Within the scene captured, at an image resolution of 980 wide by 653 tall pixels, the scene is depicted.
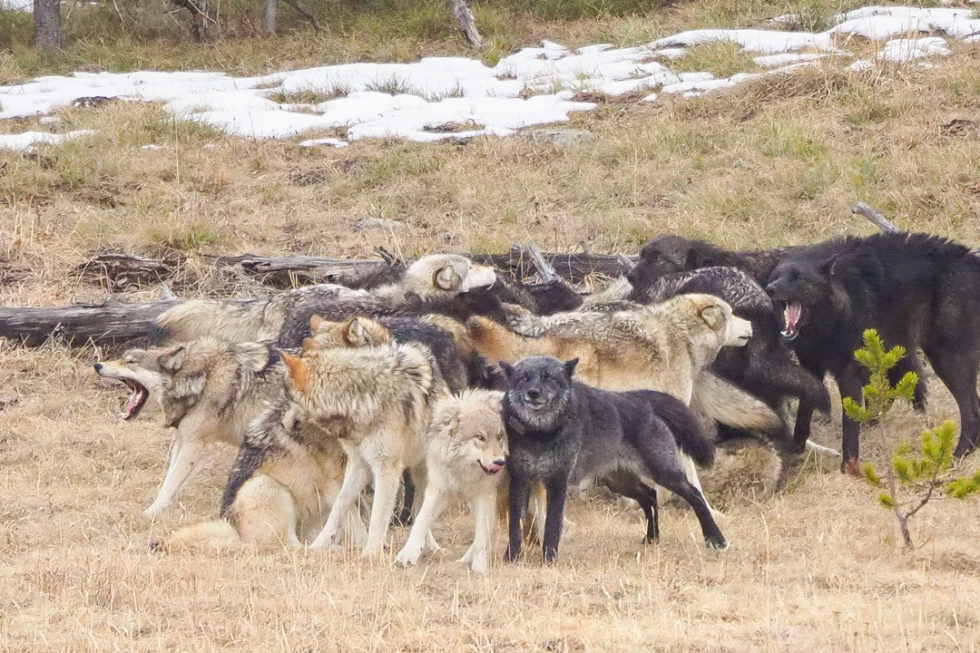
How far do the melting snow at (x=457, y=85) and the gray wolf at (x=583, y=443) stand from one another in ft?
35.2

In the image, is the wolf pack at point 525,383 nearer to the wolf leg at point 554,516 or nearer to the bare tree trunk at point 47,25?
the wolf leg at point 554,516

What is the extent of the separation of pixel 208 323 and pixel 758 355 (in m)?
4.33

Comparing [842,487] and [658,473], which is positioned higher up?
[658,473]

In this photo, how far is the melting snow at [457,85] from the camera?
18562mm

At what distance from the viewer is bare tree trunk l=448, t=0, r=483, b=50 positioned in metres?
22.3

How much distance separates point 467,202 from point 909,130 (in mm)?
5605

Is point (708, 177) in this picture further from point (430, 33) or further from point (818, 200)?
point (430, 33)

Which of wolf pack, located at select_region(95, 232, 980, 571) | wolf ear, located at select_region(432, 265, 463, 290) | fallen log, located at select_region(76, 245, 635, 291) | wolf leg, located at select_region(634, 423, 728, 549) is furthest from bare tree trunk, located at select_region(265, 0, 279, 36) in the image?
wolf leg, located at select_region(634, 423, 728, 549)

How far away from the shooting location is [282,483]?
7855mm

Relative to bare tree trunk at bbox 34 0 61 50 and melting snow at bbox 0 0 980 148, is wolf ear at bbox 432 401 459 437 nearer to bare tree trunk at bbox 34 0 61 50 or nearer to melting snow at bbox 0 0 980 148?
melting snow at bbox 0 0 980 148

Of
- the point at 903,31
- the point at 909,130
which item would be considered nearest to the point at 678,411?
the point at 909,130

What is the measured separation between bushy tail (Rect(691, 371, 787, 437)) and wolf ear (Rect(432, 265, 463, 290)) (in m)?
2.28

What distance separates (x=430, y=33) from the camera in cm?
2319

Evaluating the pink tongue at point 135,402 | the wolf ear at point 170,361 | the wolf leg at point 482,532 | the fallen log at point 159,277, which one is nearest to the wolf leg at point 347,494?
the wolf leg at point 482,532
